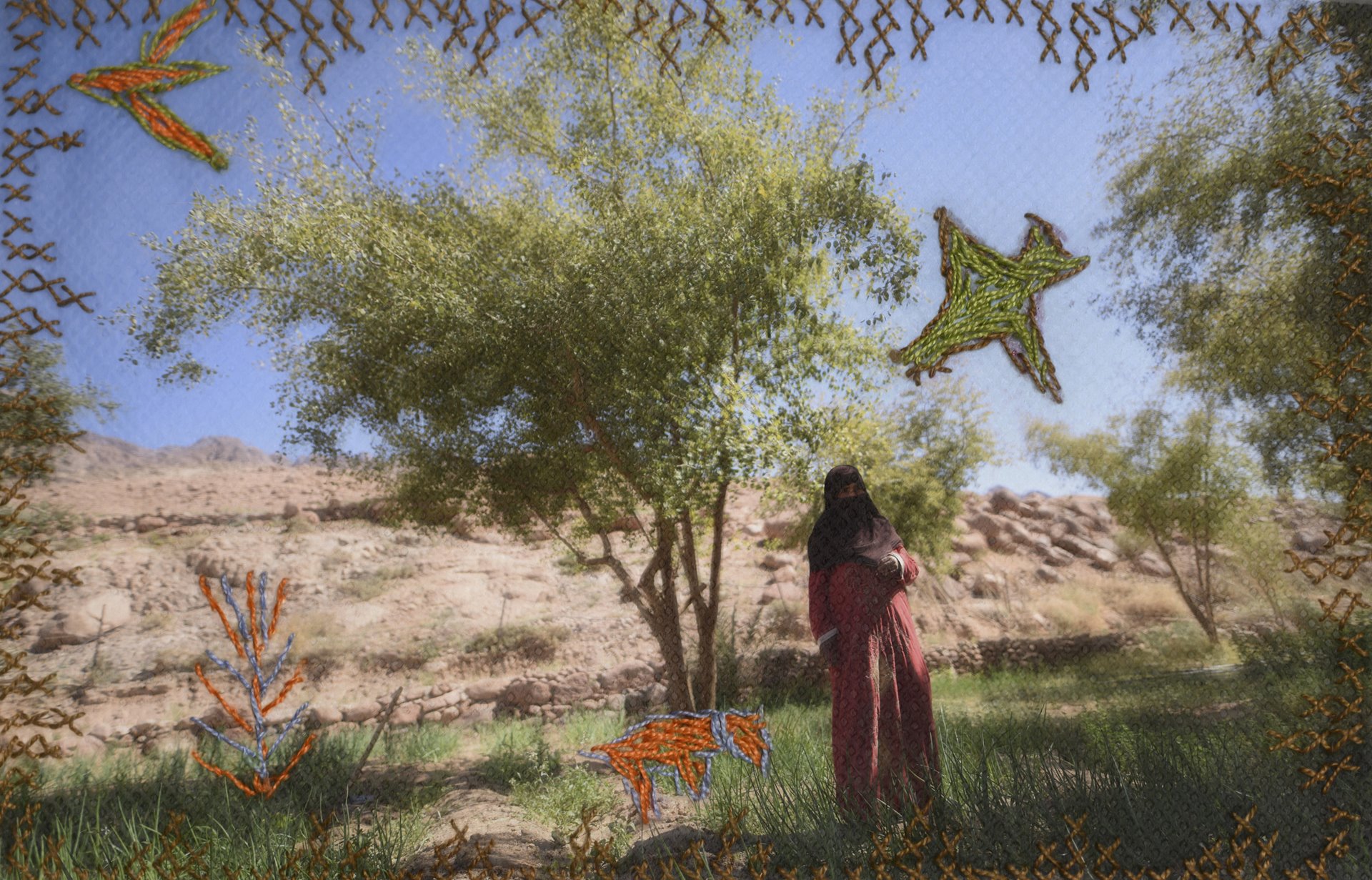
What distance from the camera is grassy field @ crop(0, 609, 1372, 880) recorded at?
2.29 m

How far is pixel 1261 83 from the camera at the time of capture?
330 centimetres

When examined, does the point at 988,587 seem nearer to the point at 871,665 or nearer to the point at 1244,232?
the point at 1244,232

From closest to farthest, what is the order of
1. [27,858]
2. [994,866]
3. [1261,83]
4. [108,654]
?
1. [27,858]
2. [994,866]
3. [1261,83]
4. [108,654]

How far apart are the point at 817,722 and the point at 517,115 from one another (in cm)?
329

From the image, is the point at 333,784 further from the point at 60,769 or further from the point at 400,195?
the point at 400,195

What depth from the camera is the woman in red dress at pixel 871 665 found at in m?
2.51

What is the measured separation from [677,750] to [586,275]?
79.6 inches

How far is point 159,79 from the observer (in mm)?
2623


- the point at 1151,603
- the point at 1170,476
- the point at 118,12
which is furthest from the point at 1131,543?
the point at 118,12

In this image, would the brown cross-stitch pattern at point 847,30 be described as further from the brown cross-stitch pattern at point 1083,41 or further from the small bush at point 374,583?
the small bush at point 374,583

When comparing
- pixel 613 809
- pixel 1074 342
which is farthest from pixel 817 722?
pixel 1074 342

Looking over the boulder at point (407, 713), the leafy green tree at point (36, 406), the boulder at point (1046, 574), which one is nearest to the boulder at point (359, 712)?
the boulder at point (407, 713)

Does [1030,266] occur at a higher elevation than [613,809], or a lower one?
higher

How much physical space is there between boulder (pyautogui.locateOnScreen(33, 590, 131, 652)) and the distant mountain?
81cm
